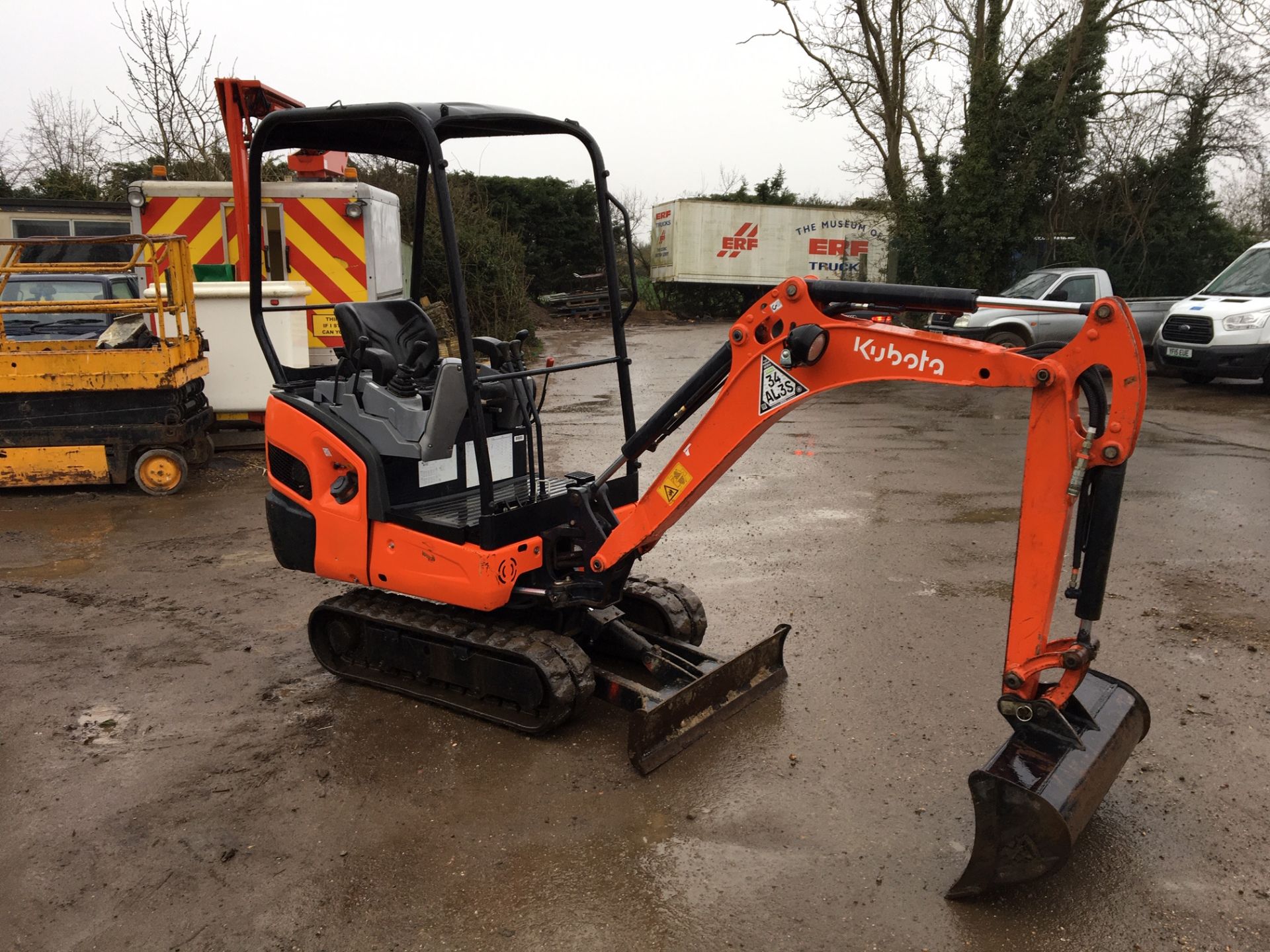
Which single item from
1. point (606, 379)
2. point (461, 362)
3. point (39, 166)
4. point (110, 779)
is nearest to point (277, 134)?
point (461, 362)

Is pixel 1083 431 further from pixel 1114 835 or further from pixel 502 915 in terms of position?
pixel 502 915

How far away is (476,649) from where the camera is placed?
14.6 feet

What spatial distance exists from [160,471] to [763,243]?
76.2 feet

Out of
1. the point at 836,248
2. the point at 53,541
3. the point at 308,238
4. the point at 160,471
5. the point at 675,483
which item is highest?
the point at 836,248

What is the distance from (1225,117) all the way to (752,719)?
68.2 feet

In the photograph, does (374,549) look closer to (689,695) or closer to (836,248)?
(689,695)

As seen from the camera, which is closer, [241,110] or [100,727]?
[100,727]

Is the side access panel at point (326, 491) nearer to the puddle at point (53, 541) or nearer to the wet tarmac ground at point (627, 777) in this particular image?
the wet tarmac ground at point (627, 777)

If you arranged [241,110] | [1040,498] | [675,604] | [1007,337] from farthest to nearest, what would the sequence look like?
1. [1007,337]
2. [241,110]
3. [675,604]
4. [1040,498]

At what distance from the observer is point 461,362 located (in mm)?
4199

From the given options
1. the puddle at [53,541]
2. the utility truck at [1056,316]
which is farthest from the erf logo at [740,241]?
the puddle at [53,541]

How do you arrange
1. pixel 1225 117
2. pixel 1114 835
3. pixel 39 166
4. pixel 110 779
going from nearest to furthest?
1. pixel 1114 835
2. pixel 110 779
3. pixel 1225 117
4. pixel 39 166

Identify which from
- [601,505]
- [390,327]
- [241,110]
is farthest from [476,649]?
[241,110]

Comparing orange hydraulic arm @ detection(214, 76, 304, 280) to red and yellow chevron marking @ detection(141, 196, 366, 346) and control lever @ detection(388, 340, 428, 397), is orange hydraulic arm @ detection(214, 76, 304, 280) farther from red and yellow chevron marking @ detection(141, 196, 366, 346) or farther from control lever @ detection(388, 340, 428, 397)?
control lever @ detection(388, 340, 428, 397)
